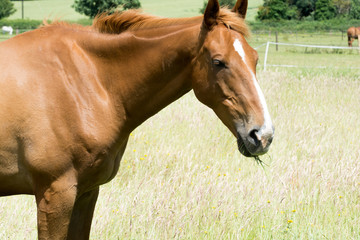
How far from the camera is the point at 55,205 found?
260cm

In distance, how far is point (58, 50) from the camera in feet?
9.07

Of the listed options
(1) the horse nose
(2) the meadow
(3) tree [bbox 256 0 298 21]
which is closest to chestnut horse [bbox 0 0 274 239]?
(1) the horse nose

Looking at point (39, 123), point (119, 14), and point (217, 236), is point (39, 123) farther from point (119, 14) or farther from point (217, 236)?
point (217, 236)

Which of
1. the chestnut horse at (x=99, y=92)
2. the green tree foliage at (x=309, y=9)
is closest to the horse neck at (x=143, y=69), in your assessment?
the chestnut horse at (x=99, y=92)

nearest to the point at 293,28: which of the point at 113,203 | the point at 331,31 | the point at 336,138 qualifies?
the point at 331,31

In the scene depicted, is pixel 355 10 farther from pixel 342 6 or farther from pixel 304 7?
pixel 304 7

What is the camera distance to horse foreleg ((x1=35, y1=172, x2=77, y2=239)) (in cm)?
259

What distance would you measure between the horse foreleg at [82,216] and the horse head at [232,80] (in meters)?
1.01

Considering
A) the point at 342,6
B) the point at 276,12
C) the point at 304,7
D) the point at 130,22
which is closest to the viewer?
the point at 130,22

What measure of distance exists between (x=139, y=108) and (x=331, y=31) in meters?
43.8

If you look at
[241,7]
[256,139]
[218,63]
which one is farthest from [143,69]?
[256,139]

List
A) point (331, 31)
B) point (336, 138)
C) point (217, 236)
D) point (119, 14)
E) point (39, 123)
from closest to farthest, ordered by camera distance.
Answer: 1. point (39, 123)
2. point (119, 14)
3. point (217, 236)
4. point (336, 138)
5. point (331, 31)

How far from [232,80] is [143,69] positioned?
1.93 ft

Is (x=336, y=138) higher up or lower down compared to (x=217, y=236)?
lower down
